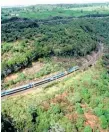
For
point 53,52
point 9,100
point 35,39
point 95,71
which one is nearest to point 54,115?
point 9,100

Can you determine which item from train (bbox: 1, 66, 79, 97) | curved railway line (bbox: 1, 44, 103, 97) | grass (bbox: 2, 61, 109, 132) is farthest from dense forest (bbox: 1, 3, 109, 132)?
train (bbox: 1, 66, 79, 97)

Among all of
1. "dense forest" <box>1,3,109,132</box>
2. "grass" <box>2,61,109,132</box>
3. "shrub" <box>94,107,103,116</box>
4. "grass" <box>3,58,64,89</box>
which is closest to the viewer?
"dense forest" <box>1,3,109,132</box>

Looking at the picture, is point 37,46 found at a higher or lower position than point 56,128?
higher

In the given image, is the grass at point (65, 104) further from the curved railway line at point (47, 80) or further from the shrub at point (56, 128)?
the curved railway line at point (47, 80)

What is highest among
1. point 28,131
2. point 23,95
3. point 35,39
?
point 35,39

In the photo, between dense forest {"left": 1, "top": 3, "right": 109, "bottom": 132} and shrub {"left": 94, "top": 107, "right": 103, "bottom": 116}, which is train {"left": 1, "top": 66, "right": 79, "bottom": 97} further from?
shrub {"left": 94, "top": 107, "right": 103, "bottom": 116}

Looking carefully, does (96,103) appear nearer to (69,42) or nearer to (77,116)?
(77,116)

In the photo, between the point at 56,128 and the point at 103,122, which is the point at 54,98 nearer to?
the point at 56,128

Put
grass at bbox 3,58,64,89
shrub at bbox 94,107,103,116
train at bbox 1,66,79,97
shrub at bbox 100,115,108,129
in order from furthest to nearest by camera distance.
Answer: grass at bbox 3,58,64,89
train at bbox 1,66,79,97
shrub at bbox 94,107,103,116
shrub at bbox 100,115,108,129

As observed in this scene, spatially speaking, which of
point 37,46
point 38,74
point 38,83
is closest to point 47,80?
point 38,83
